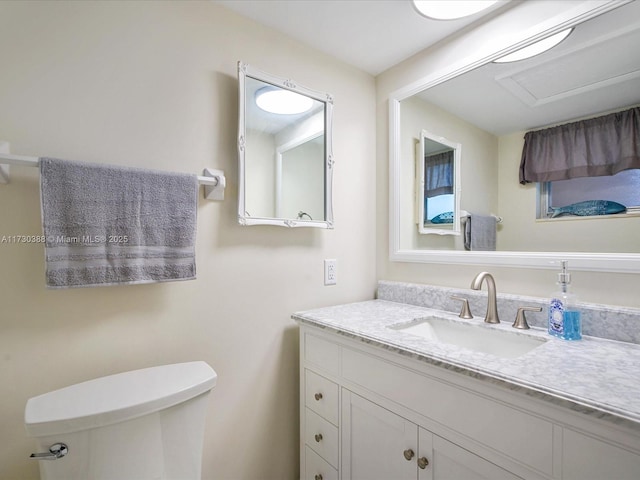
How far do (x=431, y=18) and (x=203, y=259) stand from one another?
1.31 metres

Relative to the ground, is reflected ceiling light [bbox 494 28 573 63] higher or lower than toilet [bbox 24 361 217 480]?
higher

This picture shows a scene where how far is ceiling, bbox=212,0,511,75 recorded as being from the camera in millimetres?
1244

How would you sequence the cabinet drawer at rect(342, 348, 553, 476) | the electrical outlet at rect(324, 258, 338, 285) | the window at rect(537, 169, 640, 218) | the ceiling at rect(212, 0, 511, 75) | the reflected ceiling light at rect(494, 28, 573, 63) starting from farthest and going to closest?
the electrical outlet at rect(324, 258, 338, 285) < the ceiling at rect(212, 0, 511, 75) < the reflected ceiling light at rect(494, 28, 573, 63) < the window at rect(537, 169, 640, 218) < the cabinet drawer at rect(342, 348, 553, 476)

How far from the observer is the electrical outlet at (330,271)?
154 centimetres

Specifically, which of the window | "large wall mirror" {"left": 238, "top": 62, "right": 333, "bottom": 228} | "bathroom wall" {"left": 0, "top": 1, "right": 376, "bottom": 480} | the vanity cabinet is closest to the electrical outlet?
"bathroom wall" {"left": 0, "top": 1, "right": 376, "bottom": 480}

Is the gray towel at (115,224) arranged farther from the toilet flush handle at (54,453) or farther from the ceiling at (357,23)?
the ceiling at (357,23)

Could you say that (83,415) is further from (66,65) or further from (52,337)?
(66,65)

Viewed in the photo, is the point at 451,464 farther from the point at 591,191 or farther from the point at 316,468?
the point at 591,191

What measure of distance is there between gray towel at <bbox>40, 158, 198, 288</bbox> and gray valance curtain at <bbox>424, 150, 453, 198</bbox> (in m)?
1.08

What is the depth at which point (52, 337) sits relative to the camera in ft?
3.09

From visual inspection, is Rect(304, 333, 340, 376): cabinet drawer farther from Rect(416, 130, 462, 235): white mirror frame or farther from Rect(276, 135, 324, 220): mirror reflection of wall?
Rect(416, 130, 462, 235): white mirror frame

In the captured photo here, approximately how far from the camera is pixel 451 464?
2.69 feet

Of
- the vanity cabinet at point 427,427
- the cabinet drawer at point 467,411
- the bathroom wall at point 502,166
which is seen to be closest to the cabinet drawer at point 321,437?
the vanity cabinet at point 427,427

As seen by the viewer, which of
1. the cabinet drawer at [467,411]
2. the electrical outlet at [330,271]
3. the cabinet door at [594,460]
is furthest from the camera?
the electrical outlet at [330,271]
